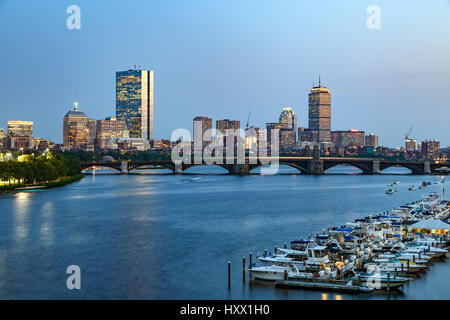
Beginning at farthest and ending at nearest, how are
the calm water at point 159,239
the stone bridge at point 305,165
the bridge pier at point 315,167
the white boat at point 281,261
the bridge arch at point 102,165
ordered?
the bridge pier at point 315,167, the stone bridge at point 305,165, the bridge arch at point 102,165, the white boat at point 281,261, the calm water at point 159,239

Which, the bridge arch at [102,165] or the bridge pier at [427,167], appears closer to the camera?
the bridge arch at [102,165]

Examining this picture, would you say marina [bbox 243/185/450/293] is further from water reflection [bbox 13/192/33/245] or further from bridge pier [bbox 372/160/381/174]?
bridge pier [bbox 372/160/381/174]

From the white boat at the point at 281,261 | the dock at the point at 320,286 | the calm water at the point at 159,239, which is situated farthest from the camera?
the white boat at the point at 281,261

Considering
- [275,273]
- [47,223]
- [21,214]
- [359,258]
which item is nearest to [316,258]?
[275,273]

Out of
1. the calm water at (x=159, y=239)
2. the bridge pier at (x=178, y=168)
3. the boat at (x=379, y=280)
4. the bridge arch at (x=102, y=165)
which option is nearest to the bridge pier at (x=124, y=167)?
the bridge arch at (x=102, y=165)

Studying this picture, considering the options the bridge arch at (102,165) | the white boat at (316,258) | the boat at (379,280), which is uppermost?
the bridge arch at (102,165)

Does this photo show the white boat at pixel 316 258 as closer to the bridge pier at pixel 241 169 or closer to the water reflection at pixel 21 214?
the water reflection at pixel 21 214
